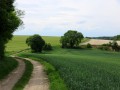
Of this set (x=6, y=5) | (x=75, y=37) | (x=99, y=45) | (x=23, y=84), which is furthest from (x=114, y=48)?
(x=23, y=84)

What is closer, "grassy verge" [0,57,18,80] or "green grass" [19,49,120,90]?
"green grass" [19,49,120,90]

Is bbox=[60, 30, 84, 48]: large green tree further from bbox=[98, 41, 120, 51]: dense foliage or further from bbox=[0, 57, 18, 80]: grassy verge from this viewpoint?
bbox=[0, 57, 18, 80]: grassy verge

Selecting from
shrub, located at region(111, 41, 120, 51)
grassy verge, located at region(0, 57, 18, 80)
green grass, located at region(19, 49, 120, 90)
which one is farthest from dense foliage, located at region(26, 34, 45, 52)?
green grass, located at region(19, 49, 120, 90)

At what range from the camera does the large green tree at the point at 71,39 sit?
15362cm

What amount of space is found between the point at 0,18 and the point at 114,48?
124 m

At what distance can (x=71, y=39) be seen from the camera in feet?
502

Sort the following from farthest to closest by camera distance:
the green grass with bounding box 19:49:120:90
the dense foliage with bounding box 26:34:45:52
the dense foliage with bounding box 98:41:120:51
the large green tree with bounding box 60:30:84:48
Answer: the dense foliage with bounding box 98:41:120:51
the large green tree with bounding box 60:30:84:48
the dense foliage with bounding box 26:34:45:52
the green grass with bounding box 19:49:120:90

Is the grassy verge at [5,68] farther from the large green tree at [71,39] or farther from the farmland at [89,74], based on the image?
the large green tree at [71,39]

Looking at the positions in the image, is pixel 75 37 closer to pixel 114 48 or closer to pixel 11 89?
pixel 114 48

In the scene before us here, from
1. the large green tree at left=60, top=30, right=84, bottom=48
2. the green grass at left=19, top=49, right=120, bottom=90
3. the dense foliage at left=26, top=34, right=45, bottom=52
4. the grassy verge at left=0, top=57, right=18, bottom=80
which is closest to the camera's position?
the green grass at left=19, top=49, right=120, bottom=90

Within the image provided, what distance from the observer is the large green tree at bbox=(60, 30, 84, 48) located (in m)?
154

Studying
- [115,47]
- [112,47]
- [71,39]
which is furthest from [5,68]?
[112,47]

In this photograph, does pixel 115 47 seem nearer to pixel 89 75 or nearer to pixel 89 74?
pixel 89 74

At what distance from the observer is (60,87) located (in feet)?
84.5
